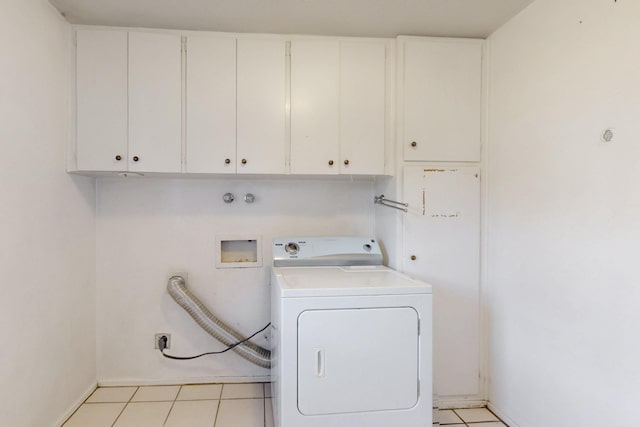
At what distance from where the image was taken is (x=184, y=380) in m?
2.39

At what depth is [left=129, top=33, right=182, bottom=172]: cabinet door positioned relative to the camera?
2.01 m

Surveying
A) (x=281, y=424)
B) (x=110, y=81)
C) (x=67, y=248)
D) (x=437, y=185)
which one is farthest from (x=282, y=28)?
(x=281, y=424)

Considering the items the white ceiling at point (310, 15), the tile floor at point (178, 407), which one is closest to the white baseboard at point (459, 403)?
the tile floor at point (178, 407)

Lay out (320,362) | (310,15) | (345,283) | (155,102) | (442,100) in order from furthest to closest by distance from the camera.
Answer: (442,100)
(155,102)
(310,15)
(345,283)
(320,362)

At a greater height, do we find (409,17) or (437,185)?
(409,17)

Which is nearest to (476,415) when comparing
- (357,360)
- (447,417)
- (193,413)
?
(447,417)

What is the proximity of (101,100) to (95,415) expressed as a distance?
178 centimetres

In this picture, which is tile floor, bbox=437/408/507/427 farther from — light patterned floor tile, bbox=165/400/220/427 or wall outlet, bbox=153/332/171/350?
wall outlet, bbox=153/332/171/350

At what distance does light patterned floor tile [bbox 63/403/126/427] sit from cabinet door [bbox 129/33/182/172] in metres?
1.40

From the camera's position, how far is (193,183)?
2410mm

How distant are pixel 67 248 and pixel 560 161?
257cm

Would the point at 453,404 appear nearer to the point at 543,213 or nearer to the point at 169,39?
the point at 543,213

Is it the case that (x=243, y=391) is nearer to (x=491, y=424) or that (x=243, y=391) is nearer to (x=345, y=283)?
(x=345, y=283)

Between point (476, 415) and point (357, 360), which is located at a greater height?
point (357, 360)
